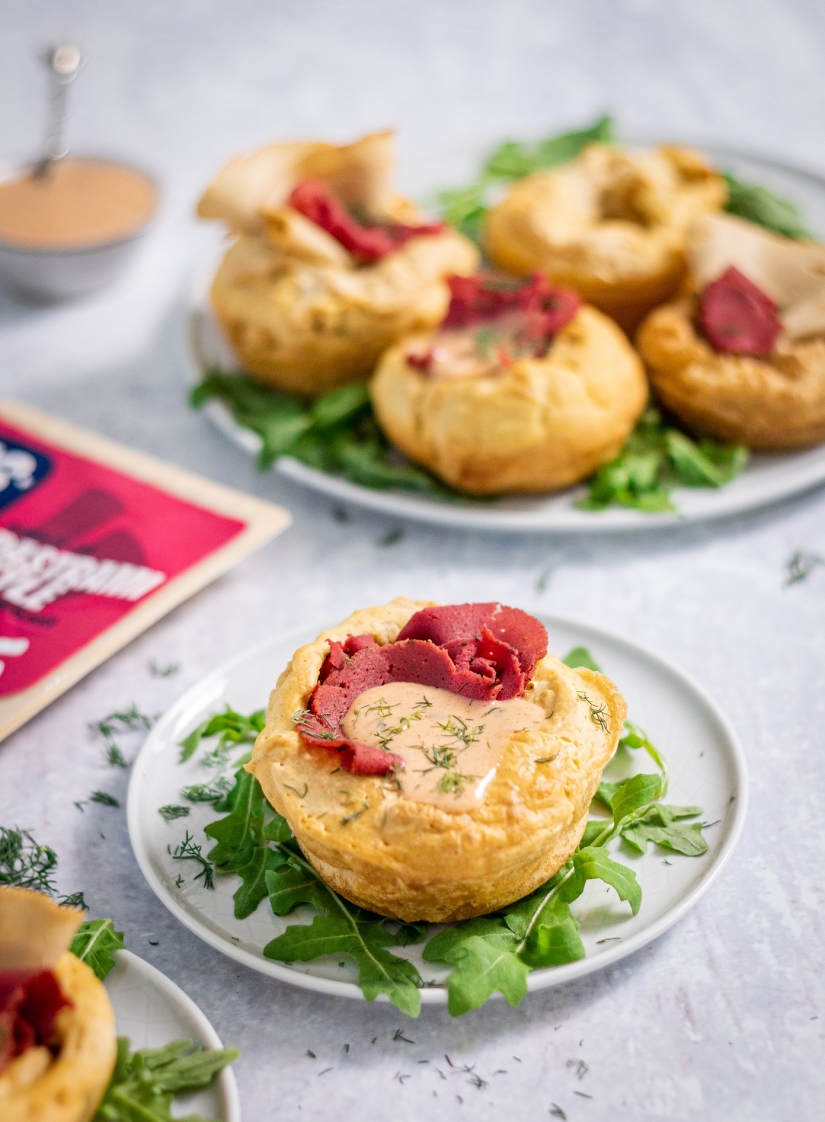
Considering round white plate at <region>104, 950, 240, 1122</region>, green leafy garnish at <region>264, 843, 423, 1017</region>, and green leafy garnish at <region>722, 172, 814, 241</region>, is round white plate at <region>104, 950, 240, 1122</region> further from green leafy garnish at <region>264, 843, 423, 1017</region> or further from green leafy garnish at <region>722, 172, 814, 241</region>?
green leafy garnish at <region>722, 172, 814, 241</region>

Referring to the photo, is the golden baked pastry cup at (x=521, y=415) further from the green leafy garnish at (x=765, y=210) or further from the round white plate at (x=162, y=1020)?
the round white plate at (x=162, y=1020)

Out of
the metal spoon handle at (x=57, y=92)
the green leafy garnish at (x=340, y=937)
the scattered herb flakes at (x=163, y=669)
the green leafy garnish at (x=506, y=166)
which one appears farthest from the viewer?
the green leafy garnish at (x=506, y=166)

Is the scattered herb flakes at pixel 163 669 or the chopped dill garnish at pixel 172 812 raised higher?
the chopped dill garnish at pixel 172 812

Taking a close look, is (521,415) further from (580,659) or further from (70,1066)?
(70,1066)

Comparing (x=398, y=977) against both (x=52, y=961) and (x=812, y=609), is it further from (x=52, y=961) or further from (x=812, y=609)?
(x=812, y=609)

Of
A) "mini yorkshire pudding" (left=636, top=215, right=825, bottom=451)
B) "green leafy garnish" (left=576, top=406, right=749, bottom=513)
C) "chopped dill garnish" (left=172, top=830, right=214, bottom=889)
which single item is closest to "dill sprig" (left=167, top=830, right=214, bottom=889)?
"chopped dill garnish" (left=172, top=830, right=214, bottom=889)

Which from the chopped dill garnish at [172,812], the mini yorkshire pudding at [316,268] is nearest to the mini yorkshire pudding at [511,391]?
the mini yorkshire pudding at [316,268]

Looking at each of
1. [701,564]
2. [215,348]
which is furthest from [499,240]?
[701,564]
